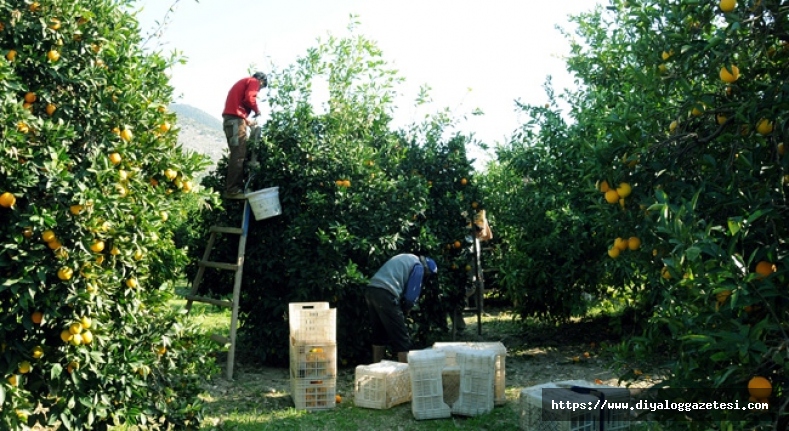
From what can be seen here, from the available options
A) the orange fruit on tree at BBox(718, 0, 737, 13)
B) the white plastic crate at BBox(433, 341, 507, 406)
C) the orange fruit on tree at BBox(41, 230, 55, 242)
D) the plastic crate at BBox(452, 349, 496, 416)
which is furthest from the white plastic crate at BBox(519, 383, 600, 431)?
the orange fruit on tree at BBox(41, 230, 55, 242)

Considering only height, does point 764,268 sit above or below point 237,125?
below

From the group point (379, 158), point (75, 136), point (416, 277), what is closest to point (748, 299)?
point (75, 136)

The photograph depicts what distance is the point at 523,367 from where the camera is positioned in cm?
856

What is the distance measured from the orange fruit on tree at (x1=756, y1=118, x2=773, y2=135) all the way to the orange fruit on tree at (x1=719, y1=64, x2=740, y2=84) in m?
0.30

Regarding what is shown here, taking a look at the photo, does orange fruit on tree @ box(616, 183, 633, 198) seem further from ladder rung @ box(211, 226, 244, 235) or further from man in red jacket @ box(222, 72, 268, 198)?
man in red jacket @ box(222, 72, 268, 198)

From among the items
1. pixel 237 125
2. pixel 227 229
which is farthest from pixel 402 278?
pixel 237 125

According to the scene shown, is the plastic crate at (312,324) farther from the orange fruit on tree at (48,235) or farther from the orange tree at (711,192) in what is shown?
the orange tree at (711,192)

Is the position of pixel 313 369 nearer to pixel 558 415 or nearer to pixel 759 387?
pixel 558 415

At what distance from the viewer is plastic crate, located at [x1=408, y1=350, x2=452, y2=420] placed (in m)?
6.33

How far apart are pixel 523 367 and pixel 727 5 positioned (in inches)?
224

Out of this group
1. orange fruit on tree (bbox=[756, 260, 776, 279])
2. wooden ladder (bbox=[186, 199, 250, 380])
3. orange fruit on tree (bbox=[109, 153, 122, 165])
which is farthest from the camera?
wooden ladder (bbox=[186, 199, 250, 380])

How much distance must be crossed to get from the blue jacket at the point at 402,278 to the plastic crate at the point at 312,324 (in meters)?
0.86

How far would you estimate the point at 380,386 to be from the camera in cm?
664

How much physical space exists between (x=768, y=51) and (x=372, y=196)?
507cm
